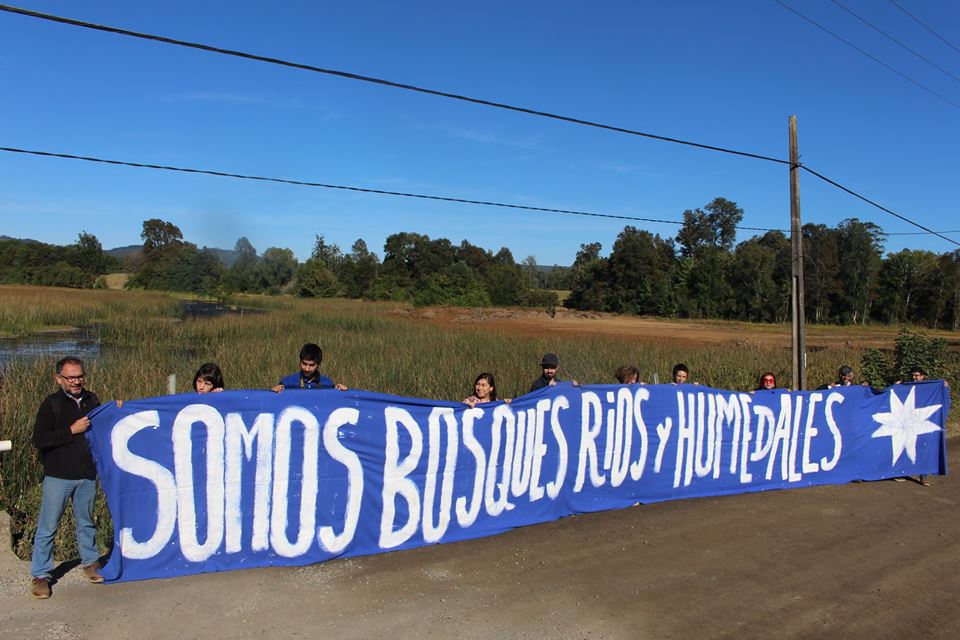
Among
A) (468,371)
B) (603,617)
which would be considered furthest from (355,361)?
(603,617)

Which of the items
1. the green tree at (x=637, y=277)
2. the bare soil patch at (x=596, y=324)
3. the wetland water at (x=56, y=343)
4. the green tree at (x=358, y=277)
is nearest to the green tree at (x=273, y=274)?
the green tree at (x=358, y=277)

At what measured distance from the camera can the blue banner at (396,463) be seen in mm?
5078

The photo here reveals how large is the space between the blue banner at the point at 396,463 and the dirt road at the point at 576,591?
218mm

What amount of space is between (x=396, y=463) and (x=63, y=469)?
2.47 metres

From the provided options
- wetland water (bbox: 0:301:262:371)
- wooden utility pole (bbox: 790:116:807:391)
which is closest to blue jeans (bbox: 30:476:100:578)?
wooden utility pole (bbox: 790:116:807:391)

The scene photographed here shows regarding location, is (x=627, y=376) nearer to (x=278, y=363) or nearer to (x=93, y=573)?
(x=93, y=573)

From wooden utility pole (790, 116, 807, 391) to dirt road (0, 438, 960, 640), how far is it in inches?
239

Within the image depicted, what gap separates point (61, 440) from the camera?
461cm

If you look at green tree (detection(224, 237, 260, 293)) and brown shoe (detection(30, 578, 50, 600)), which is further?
green tree (detection(224, 237, 260, 293))

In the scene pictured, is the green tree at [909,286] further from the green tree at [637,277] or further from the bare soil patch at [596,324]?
the green tree at [637,277]

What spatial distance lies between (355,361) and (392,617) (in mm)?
12346

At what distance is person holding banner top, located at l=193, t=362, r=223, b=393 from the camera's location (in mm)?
5672

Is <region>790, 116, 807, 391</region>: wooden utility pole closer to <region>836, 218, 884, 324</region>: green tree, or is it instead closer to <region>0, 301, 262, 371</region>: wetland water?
<region>0, 301, 262, 371</region>: wetland water

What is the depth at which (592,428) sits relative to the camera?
23.3 ft
